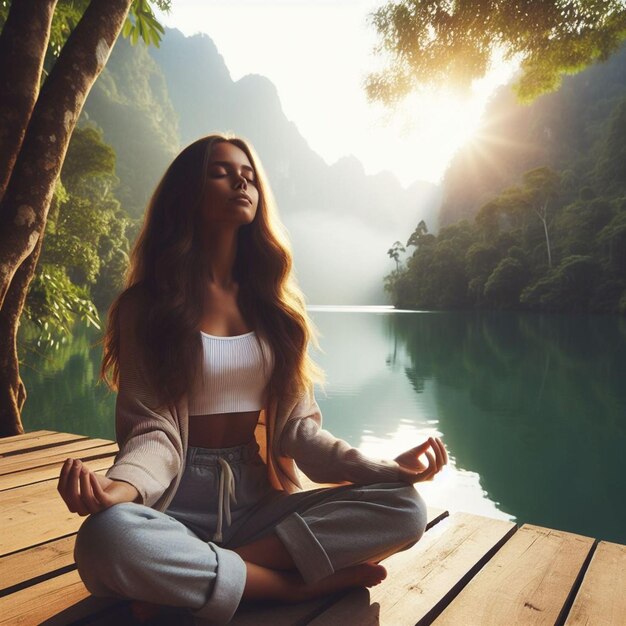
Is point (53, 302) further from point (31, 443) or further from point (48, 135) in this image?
point (48, 135)

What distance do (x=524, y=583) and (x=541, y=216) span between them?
32496mm

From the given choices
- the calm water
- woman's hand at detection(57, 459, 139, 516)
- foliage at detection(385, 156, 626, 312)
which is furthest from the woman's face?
foliage at detection(385, 156, 626, 312)

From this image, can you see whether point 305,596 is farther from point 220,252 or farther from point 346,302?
point 346,302

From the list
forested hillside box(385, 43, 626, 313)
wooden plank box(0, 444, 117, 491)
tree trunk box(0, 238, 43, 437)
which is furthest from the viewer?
forested hillside box(385, 43, 626, 313)

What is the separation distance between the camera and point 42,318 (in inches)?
185

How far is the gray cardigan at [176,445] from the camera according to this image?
1230 millimetres

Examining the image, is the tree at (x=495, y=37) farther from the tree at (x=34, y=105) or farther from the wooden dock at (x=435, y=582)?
the wooden dock at (x=435, y=582)

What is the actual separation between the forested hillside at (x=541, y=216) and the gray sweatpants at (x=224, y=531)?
2637 cm

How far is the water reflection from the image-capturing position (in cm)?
445

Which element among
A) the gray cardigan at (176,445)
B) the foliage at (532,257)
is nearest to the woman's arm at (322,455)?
the gray cardigan at (176,445)

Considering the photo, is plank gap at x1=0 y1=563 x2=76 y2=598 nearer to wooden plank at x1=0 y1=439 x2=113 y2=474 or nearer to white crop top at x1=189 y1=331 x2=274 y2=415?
white crop top at x1=189 y1=331 x2=274 y2=415

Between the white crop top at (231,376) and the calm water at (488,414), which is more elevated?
the white crop top at (231,376)

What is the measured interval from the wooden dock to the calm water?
0.67 metres

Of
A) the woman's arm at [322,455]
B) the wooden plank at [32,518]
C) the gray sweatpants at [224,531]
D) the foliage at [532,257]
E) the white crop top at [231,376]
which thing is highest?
the foliage at [532,257]
